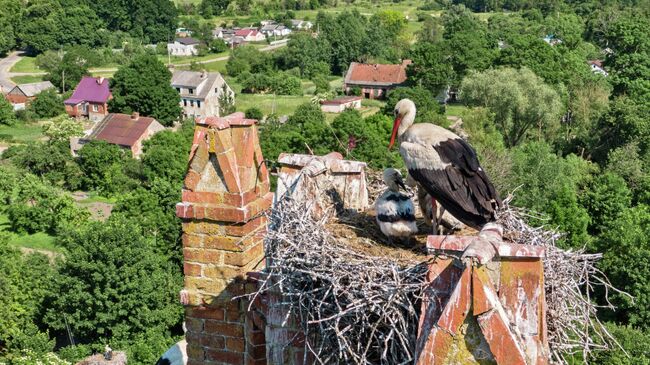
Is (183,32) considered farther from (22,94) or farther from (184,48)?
(22,94)

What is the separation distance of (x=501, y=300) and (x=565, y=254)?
6.17 feet

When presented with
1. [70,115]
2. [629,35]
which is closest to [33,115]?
[70,115]

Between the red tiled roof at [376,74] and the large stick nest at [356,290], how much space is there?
211 ft

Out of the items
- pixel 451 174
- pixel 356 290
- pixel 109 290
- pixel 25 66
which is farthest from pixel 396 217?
pixel 25 66

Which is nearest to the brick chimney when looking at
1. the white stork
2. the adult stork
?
the white stork

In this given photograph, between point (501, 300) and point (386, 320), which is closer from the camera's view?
point (501, 300)

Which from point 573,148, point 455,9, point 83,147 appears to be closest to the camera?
point 573,148

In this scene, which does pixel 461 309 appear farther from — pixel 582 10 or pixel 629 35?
pixel 582 10

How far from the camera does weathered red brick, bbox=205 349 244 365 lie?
591 centimetres

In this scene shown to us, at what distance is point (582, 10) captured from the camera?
98750mm

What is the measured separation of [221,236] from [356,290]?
183 cm

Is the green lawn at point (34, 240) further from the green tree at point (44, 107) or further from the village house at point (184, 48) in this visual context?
the village house at point (184, 48)

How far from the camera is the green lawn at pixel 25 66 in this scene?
266 feet

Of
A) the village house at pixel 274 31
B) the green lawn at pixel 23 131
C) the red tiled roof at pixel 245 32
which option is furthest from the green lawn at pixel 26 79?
the village house at pixel 274 31
